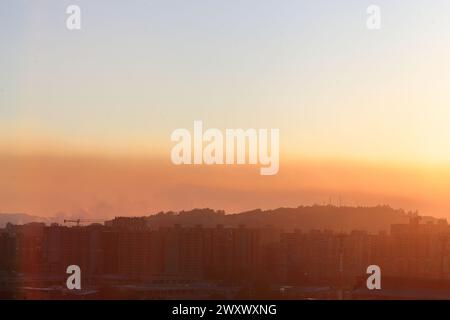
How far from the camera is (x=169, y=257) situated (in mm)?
8008

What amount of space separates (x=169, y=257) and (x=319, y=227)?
1587 millimetres

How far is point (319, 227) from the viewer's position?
8.16 metres

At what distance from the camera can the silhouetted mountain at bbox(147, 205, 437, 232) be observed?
8148 millimetres

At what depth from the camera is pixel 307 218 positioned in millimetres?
8219

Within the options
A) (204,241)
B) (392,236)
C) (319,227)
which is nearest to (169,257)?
(204,241)

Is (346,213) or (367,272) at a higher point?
(346,213)

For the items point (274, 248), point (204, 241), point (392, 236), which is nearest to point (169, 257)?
point (204, 241)

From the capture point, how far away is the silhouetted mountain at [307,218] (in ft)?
26.7

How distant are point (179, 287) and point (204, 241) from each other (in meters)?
0.92

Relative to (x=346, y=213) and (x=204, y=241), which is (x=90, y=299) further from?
(x=346, y=213)
